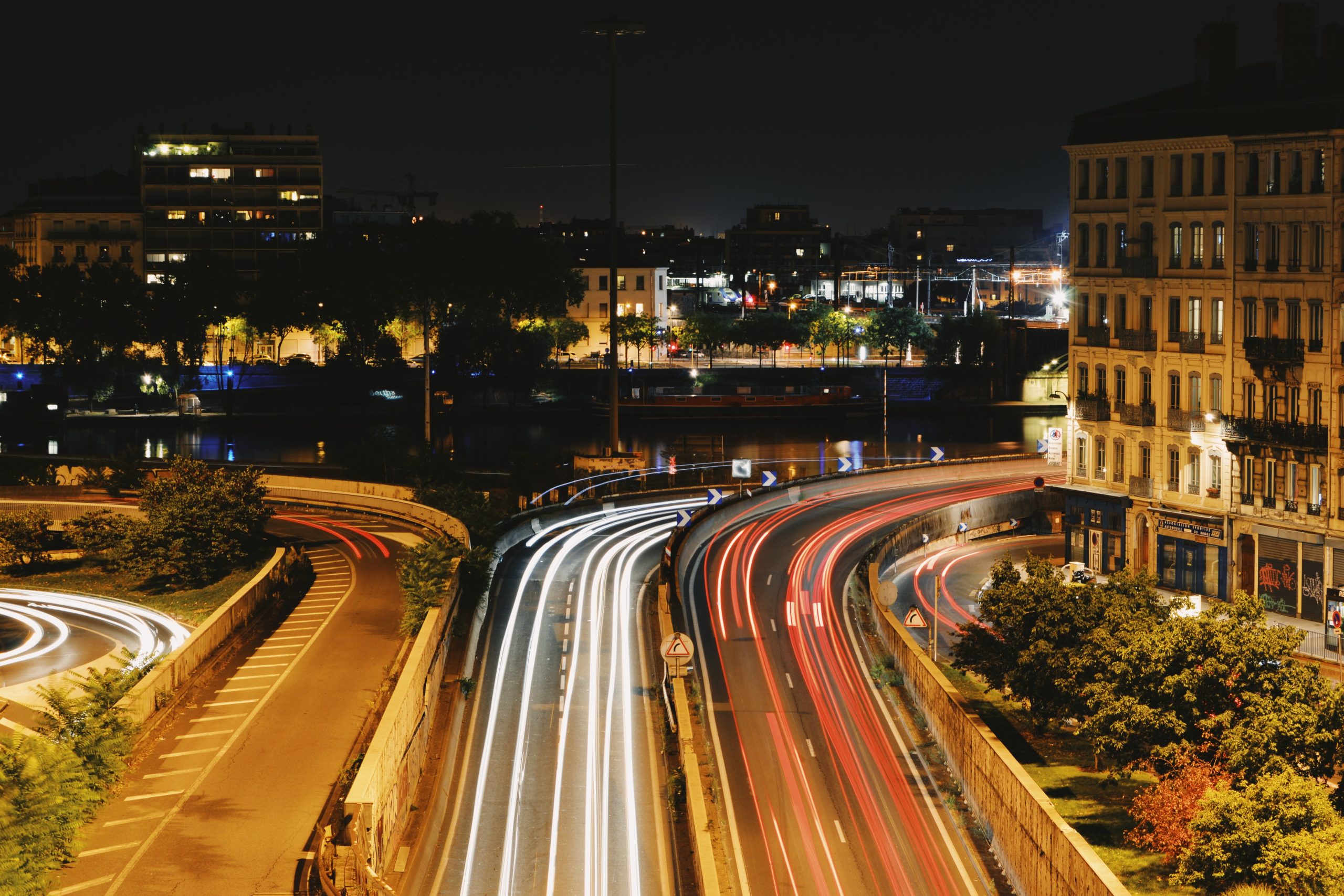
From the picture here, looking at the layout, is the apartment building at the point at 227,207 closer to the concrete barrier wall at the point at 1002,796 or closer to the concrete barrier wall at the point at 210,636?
the concrete barrier wall at the point at 210,636

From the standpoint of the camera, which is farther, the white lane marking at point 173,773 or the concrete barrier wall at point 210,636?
the concrete barrier wall at point 210,636

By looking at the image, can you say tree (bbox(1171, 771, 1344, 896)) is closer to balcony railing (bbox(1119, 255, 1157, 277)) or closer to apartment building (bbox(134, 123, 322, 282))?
balcony railing (bbox(1119, 255, 1157, 277))

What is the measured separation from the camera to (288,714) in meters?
33.8

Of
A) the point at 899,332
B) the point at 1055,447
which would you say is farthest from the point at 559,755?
the point at 899,332

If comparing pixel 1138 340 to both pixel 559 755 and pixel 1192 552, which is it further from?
pixel 559 755

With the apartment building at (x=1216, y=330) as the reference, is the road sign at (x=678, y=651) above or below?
below

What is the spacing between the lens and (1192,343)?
175 feet

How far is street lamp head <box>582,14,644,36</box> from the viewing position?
65.1 m

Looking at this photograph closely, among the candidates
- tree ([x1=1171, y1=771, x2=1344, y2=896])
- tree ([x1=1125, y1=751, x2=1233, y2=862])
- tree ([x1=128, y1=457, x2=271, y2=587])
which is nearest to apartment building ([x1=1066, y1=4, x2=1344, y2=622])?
tree ([x1=1125, y1=751, x2=1233, y2=862])

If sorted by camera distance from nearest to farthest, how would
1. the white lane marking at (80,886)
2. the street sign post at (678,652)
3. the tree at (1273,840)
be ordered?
1. the tree at (1273,840)
2. the white lane marking at (80,886)
3. the street sign post at (678,652)

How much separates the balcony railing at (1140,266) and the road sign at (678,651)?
29715mm

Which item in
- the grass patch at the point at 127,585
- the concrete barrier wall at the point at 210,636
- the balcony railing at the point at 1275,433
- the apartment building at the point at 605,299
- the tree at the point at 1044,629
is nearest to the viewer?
the tree at the point at 1044,629

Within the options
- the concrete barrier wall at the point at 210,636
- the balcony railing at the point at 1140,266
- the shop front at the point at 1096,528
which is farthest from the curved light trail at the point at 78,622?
the balcony railing at the point at 1140,266

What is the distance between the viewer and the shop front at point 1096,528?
186ft
